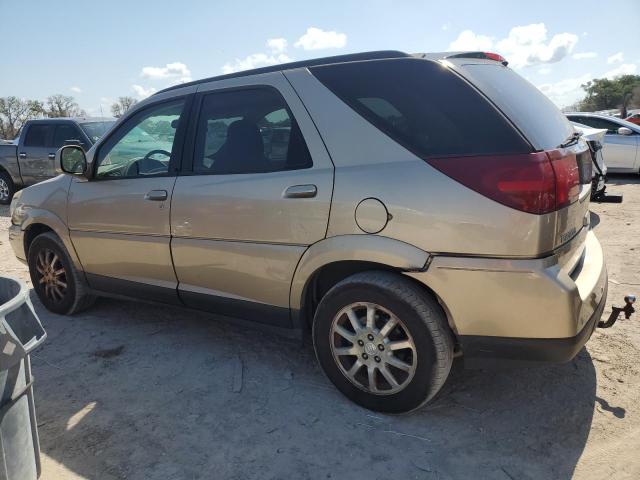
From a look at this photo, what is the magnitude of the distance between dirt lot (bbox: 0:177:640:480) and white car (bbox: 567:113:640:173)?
8.29 meters

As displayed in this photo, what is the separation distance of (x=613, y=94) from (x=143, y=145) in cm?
6774

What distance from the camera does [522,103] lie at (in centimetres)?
248

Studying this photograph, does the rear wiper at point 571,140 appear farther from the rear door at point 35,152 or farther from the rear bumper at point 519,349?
the rear door at point 35,152

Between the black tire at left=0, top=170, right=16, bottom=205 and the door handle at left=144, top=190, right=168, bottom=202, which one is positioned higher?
the door handle at left=144, top=190, right=168, bottom=202

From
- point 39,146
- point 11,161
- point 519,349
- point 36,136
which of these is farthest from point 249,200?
point 11,161

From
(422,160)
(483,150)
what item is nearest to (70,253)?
(422,160)

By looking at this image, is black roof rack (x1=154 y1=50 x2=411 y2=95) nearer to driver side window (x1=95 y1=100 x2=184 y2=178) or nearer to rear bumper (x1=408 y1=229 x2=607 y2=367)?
driver side window (x1=95 y1=100 x2=184 y2=178)

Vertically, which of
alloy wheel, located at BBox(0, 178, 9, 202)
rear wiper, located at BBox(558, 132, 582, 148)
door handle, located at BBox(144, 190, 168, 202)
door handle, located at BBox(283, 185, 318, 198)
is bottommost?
alloy wheel, located at BBox(0, 178, 9, 202)

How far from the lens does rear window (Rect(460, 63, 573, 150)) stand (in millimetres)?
2318

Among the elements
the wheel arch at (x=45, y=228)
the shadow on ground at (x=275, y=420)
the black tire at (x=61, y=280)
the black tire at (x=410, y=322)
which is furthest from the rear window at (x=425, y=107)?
the black tire at (x=61, y=280)

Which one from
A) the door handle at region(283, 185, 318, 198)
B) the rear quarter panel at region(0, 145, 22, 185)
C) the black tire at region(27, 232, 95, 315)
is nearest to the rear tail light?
the door handle at region(283, 185, 318, 198)

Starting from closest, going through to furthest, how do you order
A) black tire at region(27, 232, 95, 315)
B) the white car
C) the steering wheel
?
the steering wheel, black tire at region(27, 232, 95, 315), the white car

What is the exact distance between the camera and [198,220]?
316 centimetres

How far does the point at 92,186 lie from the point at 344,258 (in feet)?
7.56
